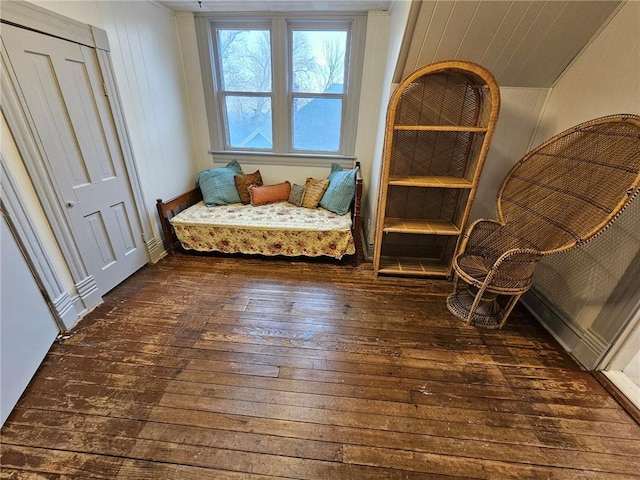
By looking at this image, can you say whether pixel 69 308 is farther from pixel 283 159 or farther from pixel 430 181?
pixel 430 181

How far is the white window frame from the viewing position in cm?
266

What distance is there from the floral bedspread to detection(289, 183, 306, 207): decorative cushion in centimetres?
28

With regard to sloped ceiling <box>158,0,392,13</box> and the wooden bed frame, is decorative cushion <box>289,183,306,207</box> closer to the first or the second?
the wooden bed frame

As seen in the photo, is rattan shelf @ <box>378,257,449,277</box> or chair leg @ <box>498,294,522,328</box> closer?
chair leg @ <box>498,294,522,328</box>

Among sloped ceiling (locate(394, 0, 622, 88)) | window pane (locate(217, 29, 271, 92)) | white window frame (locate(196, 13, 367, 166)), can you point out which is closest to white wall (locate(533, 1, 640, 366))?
sloped ceiling (locate(394, 0, 622, 88))

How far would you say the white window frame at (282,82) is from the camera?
2.66 metres

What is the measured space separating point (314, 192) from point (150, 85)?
1.81 meters

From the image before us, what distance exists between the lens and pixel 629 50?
152 centimetres

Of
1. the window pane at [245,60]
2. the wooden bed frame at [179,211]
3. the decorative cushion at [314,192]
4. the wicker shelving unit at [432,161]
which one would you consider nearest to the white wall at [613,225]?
the wicker shelving unit at [432,161]

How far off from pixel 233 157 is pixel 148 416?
2.71m

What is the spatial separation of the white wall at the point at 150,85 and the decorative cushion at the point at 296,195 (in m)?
1.24

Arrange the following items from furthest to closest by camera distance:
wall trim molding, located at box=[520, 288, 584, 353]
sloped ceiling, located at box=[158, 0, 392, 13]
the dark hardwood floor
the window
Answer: the window < sloped ceiling, located at box=[158, 0, 392, 13] < wall trim molding, located at box=[520, 288, 584, 353] < the dark hardwood floor

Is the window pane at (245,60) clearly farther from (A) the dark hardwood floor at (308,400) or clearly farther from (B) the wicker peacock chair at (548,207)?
(B) the wicker peacock chair at (548,207)

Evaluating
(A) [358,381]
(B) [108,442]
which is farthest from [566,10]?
(B) [108,442]
